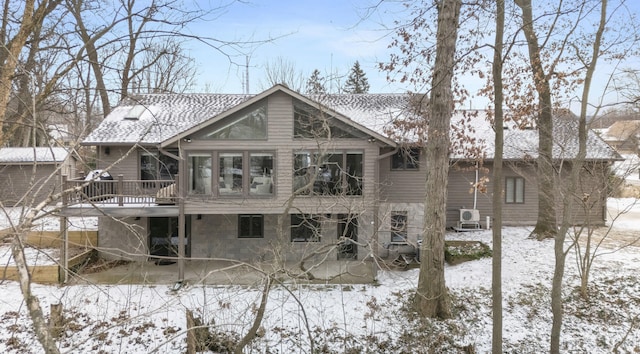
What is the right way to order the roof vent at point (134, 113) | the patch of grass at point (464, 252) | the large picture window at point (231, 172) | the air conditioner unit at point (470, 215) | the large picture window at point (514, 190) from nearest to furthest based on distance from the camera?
the large picture window at point (231, 172) → the patch of grass at point (464, 252) → the roof vent at point (134, 113) → the air conditioner unit at point (470, 215) → the large picture window at point (514, 190)

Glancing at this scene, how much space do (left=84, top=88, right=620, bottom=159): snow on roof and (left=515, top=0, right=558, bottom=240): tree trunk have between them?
0.59 m

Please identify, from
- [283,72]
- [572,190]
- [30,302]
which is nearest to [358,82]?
[283,72]

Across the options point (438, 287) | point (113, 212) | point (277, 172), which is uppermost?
point (277, 172)

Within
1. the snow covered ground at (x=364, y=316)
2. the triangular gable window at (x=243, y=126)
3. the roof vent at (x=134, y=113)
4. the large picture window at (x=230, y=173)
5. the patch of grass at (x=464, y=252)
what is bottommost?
the snow covered ground at (x=364, y=316)

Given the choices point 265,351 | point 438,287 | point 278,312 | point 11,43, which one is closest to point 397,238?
point 438,287

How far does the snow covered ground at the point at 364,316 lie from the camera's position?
8.62 meters

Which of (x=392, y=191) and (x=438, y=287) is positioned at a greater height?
(x=392, y=191)

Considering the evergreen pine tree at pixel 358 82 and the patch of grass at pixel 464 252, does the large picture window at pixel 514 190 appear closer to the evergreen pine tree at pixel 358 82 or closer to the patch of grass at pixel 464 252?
the patch of grass at pixel 464 252

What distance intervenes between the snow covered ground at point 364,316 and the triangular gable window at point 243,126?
447cm

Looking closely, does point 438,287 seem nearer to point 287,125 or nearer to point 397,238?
point 397,238

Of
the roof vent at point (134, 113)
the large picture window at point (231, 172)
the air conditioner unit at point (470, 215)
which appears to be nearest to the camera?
the large picture window at point (231, 172)

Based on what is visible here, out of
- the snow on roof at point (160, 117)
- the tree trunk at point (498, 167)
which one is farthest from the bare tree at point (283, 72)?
the tree trunk at point (498, 167)

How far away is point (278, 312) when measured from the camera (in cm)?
962

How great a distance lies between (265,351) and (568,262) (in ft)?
31.0
